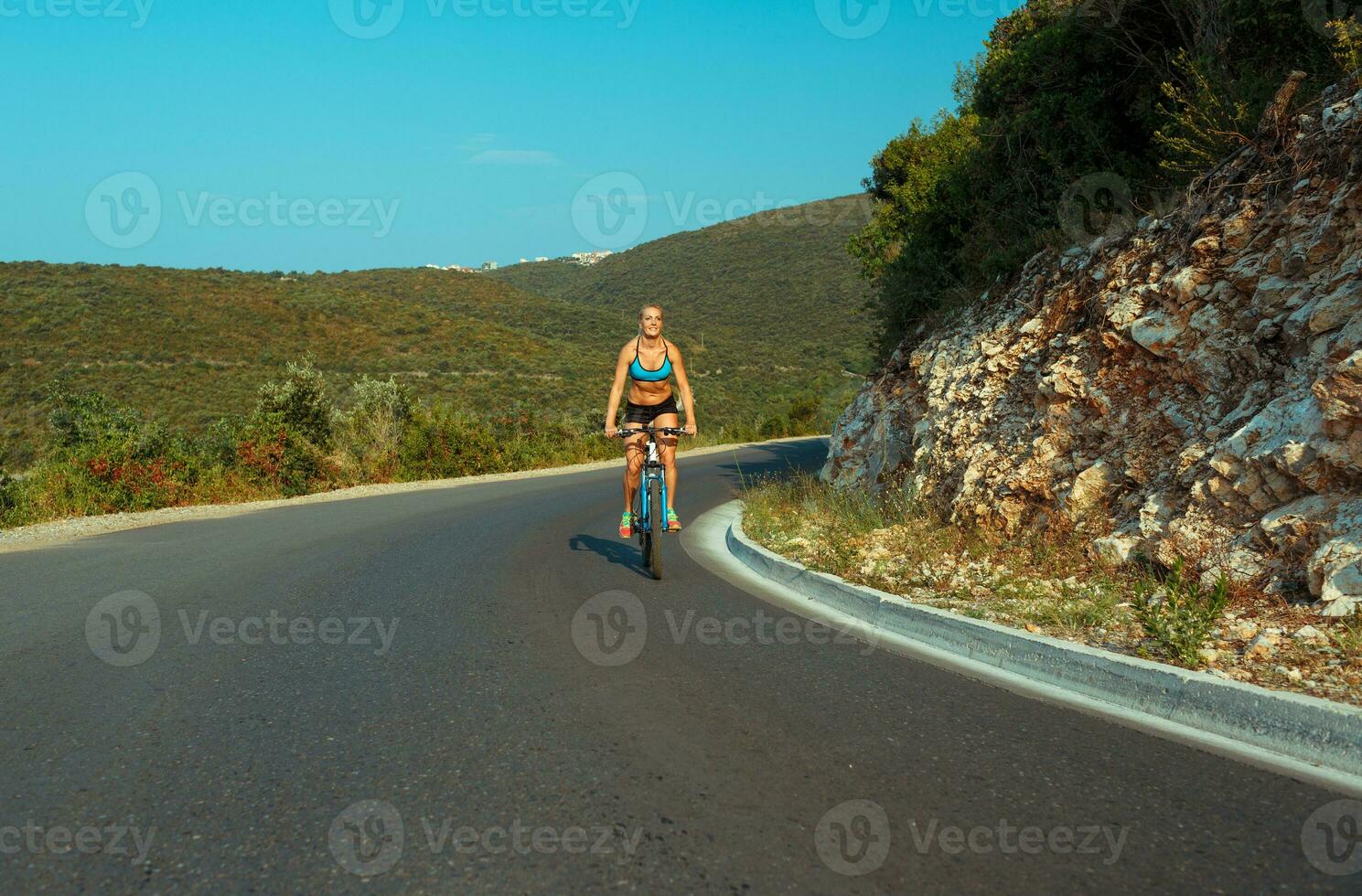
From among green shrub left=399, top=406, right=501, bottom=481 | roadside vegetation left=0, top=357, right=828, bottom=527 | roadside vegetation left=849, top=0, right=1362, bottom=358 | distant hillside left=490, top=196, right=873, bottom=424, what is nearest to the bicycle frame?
roadside vegetation left=849, top=0, right=1362, bottom=358

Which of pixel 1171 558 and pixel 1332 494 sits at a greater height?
pixel 1332 494

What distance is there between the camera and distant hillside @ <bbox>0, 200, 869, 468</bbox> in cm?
4206

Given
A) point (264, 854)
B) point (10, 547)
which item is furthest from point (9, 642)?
point (10, 547)

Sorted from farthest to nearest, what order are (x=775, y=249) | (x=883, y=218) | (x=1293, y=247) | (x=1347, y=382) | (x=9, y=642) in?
(x=775, y=249), (x=883, y=218), (x=1293, y=247), (x=9, y=642), (x=1347, y=382)

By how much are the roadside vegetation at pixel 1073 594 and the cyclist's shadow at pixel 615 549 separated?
1.31 m

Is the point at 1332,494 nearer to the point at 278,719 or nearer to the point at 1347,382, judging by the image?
the point at 1347,382

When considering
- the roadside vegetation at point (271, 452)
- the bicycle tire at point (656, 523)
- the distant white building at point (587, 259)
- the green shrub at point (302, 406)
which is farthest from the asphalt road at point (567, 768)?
the distant white building at point (587, 259)

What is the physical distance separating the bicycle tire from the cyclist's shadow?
0.25m

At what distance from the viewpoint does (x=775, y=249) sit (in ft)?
279

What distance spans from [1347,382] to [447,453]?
66.4ft

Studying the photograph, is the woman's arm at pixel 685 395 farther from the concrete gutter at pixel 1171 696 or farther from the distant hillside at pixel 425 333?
the distant hillside at pixel 425 333

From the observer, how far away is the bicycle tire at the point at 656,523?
8.60 metres

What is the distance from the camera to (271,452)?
18.9 m

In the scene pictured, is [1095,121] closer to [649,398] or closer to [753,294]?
[649,398]
